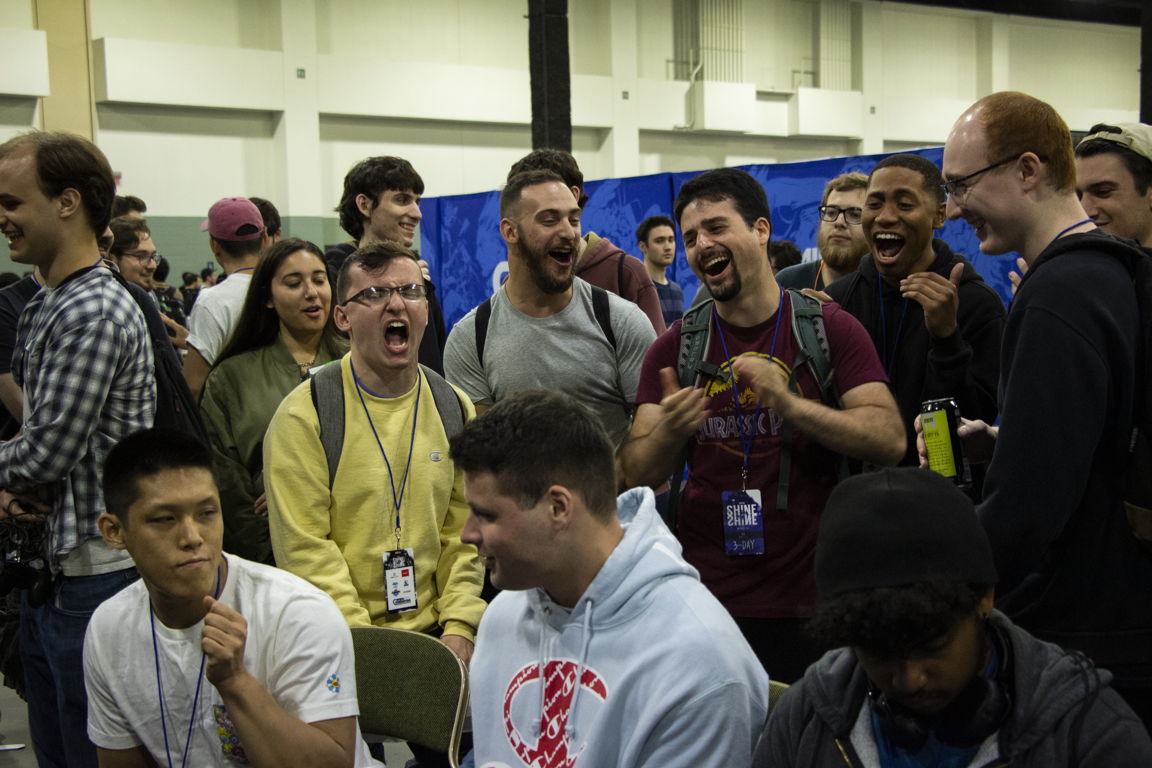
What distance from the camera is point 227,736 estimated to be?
2188 mm

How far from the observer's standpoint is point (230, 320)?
13.4ft

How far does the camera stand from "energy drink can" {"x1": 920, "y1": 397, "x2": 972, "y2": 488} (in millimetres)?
2391

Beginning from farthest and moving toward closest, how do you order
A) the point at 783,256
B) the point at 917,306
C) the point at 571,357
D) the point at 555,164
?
the point at 783,256
the point at 555,164
the point at 571,357
the point at 917,306

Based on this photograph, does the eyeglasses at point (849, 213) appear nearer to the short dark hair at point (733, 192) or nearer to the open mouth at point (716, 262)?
the short dark hair at point (733, 192)

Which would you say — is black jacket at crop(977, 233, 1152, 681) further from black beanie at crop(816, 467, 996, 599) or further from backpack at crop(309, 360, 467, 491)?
backpack at crop(309, 360, 467, 491)

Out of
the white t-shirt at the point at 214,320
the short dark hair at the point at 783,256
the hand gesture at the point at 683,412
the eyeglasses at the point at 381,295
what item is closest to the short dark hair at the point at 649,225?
the short dark hair at the point at 783,256

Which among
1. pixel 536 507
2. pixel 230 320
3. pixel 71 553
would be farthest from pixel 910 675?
pixel 230 320

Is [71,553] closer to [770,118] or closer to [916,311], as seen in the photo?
[916,311]

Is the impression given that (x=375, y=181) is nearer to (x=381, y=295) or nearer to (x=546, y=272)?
(x=546, y=272)

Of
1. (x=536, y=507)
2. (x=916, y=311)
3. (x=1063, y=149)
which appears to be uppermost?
(x=1063, y=149)

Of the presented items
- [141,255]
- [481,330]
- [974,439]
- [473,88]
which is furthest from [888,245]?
[473,88]

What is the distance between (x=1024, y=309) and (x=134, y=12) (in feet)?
43.6

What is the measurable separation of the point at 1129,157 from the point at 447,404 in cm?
176

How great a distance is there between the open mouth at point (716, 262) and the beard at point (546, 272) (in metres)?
0.72
